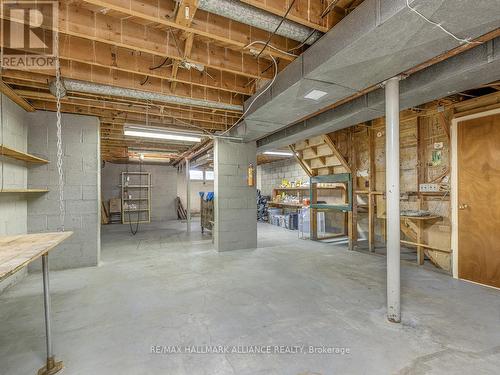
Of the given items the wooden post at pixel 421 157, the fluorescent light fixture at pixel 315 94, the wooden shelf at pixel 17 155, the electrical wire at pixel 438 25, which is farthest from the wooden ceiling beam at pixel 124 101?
the wooden post at pixel 421 157

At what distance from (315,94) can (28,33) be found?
2805mm

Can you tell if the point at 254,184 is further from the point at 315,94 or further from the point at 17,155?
the point at 17,155

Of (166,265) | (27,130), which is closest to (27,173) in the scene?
(27,130)

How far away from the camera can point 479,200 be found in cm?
315

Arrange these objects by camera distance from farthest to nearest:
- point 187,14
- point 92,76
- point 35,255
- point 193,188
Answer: point 193,188, point 92,76, point 187,14, point 35,255

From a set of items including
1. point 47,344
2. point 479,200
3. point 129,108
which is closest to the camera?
point 47,344

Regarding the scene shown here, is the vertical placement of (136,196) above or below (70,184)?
below

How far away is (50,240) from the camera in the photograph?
1.77m

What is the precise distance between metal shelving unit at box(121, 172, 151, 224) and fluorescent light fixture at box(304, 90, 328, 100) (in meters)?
8.82

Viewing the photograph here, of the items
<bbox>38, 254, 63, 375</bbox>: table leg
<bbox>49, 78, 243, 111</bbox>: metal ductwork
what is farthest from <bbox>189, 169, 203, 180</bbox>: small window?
<bbox>38, 254, 63, 375</bbox>: table leg

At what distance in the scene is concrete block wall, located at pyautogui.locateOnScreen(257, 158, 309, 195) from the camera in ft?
28.4

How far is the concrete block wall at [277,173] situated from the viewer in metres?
8.67

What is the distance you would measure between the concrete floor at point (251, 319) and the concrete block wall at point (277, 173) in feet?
16.5

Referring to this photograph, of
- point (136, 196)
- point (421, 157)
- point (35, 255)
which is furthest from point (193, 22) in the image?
point (136, 196)
